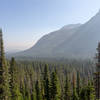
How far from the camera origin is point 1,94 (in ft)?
76.3

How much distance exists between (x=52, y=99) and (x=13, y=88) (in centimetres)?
930

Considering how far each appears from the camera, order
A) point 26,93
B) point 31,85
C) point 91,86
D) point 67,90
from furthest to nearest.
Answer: point 31,85, point 26,93, point 67,90, point 91,86

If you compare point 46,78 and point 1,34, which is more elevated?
point 1,34

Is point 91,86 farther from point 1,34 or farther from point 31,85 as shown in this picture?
point 31,85

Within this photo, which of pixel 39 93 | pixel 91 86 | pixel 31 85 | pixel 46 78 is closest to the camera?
pixel 91 86

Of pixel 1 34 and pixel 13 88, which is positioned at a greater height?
pixel 1 34

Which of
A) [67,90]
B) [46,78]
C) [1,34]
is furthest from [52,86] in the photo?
[1,34]

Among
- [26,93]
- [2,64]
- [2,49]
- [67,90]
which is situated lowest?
[26,93]

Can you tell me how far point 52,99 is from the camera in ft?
109

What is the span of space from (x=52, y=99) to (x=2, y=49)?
56.6ft

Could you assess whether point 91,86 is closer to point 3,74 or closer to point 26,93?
point 3,74

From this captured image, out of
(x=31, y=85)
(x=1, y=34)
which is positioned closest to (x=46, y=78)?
(x=1, y=34)

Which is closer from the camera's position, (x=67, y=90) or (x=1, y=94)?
(x=1, y=94)

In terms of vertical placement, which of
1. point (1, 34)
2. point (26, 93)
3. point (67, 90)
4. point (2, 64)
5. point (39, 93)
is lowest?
point (26, 93)
